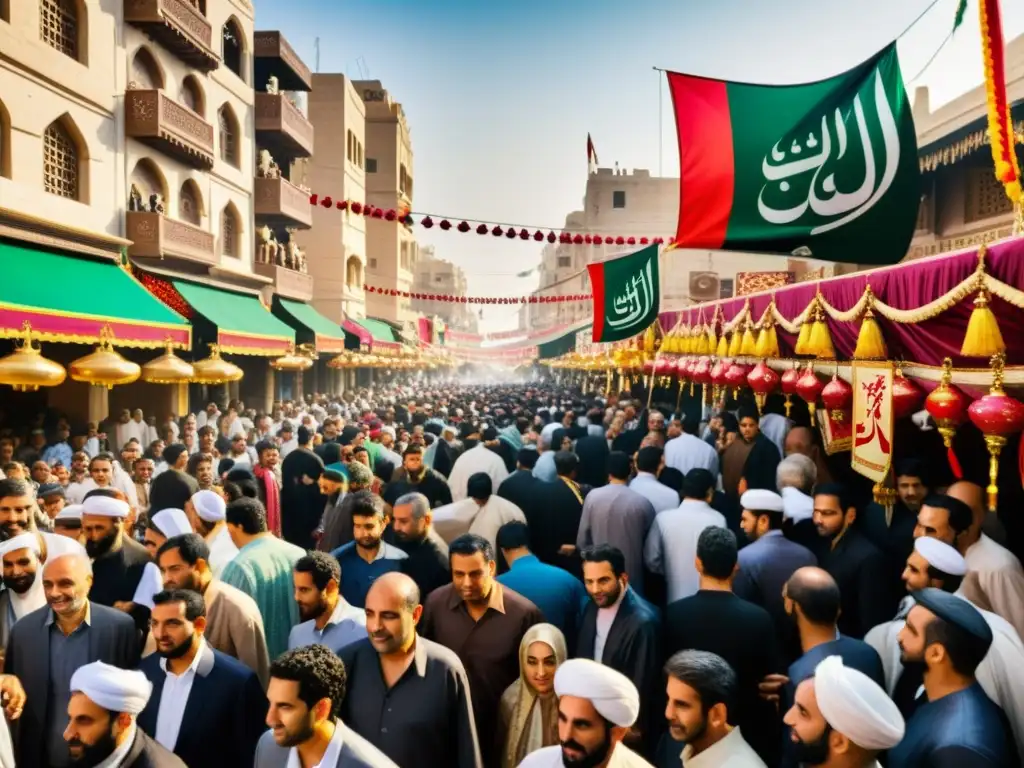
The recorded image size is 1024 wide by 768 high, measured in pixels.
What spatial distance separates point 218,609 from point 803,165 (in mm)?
4142

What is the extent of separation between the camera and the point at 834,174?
458 cm

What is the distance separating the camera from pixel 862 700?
2.44 meters

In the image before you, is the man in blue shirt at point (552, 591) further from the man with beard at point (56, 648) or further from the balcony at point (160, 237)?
the balcony at point (160, 237)

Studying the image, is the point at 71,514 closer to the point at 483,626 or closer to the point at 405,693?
the point at 483,626

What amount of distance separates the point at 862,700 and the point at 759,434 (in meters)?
6.08

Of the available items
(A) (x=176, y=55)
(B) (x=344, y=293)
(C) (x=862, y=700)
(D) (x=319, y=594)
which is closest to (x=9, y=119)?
(A) (x=176, y=55)

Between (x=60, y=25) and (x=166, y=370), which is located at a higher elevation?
(x=60, y=25)

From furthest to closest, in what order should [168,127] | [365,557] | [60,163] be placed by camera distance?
[168,127] < [60,163] < [365,557]

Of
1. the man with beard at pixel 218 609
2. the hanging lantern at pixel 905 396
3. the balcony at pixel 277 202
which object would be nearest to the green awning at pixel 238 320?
the balcony at pixel 277 202

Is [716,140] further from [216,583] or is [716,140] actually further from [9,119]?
[9,119]

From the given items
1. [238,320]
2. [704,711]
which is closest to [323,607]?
[704,711]

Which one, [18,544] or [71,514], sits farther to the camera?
[71,514]

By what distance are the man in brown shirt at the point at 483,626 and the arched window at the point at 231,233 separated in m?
17.3

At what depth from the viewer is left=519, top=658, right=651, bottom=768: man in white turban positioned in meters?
2.58
